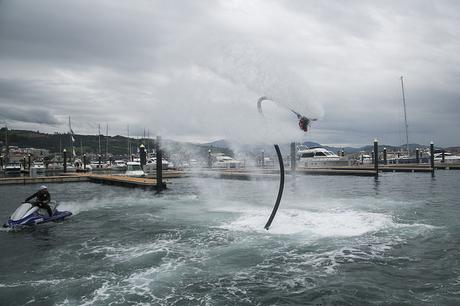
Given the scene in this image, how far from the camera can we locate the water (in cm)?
955

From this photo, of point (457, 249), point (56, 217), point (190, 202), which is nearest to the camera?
point (457, 249)

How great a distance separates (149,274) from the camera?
11.2m

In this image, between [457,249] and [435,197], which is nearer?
[457,249]

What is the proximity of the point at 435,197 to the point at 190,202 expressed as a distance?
17.7 metres

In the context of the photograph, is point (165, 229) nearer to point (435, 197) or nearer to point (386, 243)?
point (386, 243)

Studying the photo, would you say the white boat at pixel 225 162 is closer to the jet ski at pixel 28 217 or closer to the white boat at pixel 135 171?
the white boat at pixel 135 171

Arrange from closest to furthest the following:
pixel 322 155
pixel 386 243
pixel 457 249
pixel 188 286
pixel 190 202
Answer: pixel 188 286
pixel 457 249
pixel 386 243
pixel 190 202
pixel 322 155

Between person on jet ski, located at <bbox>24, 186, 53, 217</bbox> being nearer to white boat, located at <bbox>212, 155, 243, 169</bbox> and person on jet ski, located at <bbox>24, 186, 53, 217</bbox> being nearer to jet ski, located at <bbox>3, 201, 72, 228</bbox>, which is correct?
jet ski, located at <bbox>3, 201, 72, 228</bbox>

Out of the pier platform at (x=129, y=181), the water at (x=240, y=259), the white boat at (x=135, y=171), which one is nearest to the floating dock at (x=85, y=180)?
the pier platform at (x=129, y=181)

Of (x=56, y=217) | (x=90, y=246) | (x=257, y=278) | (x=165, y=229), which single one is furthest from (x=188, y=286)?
(x=56, y=217)

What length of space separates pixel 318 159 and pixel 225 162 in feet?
62.4

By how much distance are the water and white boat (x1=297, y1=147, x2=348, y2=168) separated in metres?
47.9

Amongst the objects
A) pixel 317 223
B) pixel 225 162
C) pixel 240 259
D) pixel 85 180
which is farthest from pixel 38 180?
pixel 240 259

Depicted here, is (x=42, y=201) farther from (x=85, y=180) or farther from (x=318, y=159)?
(x=318, y=159)
